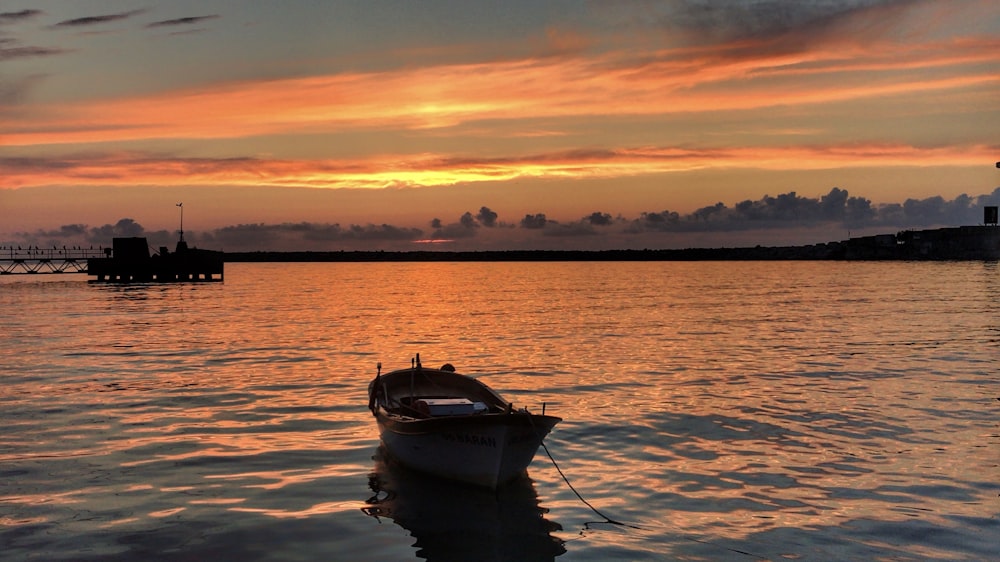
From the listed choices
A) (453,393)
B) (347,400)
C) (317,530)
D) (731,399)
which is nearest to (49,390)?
(347,400)

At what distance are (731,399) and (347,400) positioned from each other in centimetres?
1304

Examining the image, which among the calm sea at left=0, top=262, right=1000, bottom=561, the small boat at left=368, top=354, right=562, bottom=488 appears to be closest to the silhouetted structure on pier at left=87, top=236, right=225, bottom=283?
the calm sea at left=0, top=262, right=1000, bottom=561

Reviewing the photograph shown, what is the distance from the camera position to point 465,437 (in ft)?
53.4

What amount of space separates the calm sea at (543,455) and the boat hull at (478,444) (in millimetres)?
490

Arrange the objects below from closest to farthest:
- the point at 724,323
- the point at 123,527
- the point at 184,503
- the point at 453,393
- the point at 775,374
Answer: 1. the point at 123,527
2. the point at 184,503
3. the point at 453,393
4. the point at 775,374
5. the point at 724,323

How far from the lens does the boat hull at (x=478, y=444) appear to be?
51.4ft

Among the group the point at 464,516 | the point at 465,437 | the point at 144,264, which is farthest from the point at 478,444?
the point at 144,264

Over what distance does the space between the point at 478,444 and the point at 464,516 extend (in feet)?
4.76

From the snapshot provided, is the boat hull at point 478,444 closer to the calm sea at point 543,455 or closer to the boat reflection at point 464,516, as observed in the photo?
the boat reflection at point 464,516

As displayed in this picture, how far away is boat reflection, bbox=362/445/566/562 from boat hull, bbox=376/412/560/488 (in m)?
0.33

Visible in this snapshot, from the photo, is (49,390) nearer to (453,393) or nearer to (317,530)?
(453,393)

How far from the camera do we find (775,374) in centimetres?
3331

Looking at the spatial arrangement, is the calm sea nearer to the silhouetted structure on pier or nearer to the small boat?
the small boat

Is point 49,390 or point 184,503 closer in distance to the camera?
point 184,503
